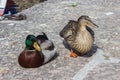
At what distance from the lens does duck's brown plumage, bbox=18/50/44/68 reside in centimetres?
584

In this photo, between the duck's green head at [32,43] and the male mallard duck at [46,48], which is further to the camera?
the male mallard duck at [46,48]

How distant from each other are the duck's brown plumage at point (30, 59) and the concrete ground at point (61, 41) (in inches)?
3.9

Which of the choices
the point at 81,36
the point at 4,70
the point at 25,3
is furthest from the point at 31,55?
the point at 25,3

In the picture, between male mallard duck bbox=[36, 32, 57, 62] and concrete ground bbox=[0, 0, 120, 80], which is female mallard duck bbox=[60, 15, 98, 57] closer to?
concrete ground bbox=[0, 0, 120, 80]

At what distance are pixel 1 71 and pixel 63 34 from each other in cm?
135

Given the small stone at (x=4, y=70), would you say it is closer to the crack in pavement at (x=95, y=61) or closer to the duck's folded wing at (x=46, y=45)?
the duck's folded wing at (x=46, y=45)

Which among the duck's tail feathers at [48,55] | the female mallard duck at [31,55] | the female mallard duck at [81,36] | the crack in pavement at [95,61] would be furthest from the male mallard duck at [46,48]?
the crack in pavement at [95,61]

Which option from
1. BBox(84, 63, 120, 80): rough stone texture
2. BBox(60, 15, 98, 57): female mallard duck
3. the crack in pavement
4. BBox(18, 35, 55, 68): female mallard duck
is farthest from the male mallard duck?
BBox(84, 63, 120, 80): rough stone texture

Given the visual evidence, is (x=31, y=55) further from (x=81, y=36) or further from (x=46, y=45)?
(x=81, y=36)

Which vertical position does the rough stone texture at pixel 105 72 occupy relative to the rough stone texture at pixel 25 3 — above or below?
above

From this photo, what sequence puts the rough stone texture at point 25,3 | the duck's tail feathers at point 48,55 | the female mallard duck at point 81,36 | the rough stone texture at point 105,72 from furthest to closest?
the rough stone texture at point 25,3 → the female mallard duck at point 81,36 → the duck's tail feathers at point 48,55 → the rough stone texture at point 105,72

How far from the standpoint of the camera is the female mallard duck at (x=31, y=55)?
584 centimetres

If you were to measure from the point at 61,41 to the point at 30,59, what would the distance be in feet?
5.26

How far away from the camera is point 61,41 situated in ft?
24.0
